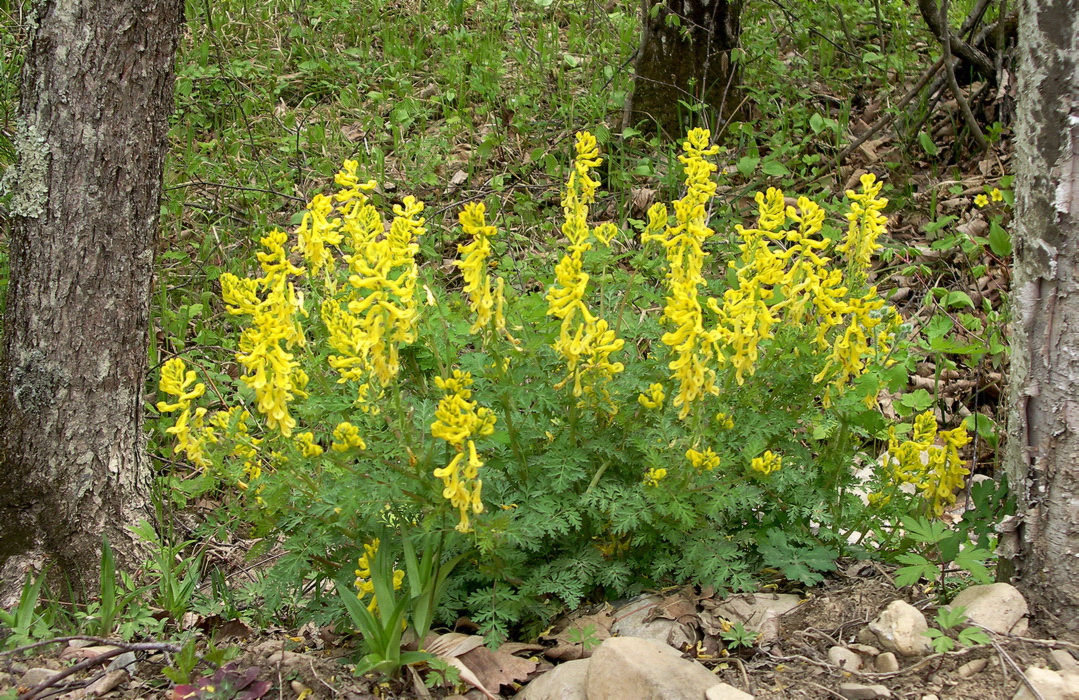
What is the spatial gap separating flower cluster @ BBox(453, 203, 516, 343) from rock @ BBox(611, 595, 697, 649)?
0.95 metres

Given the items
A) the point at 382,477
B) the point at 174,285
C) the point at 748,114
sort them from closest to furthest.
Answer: the point at 382,477
the point at 174,285
the point at 748,114

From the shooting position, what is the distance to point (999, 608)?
2.21m

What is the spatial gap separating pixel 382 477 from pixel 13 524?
153 centimetres

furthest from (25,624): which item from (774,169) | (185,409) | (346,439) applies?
(774,169)

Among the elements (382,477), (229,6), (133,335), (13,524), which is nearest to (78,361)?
(133,335)

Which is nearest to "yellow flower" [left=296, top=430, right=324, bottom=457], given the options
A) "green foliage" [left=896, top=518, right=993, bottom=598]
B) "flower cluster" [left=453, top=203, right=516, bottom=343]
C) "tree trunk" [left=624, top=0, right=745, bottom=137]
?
"flower cluster" [left=453, top=203, right=516, bottom=343]

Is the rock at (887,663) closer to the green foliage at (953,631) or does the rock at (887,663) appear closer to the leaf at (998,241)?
the green foliage at (953,631)

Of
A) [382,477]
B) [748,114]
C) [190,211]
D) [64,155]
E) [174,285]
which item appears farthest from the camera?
[748,114]

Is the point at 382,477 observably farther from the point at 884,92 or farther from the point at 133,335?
the point at 884,92

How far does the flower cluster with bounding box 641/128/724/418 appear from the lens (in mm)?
2158

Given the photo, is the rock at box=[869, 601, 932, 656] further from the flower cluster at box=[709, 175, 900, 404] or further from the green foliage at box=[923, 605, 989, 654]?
the flower cluster at box=[709, 175, 900, 404]

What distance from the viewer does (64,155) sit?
2.69m

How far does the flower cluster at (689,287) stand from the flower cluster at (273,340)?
3.12 feet

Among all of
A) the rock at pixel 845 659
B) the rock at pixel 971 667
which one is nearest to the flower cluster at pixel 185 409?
the rock at pixel 845 659
